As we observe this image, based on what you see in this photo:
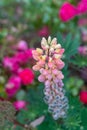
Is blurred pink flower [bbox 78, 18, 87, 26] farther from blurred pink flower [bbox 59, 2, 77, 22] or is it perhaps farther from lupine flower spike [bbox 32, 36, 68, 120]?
lupine flower spike [bbox 32, 36, 68, 120]

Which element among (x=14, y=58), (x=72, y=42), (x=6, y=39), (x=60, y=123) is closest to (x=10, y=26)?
(x=6, y=39)

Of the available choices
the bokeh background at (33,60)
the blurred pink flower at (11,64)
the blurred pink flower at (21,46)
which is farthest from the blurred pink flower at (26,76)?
the blurred pink flower at (21,46)

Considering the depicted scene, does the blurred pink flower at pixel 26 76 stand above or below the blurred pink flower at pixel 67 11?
below

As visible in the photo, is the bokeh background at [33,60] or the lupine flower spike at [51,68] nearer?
the lupine flower spike at [51,68]

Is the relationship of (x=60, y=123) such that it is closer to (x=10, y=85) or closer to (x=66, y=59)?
(x=66, y=59)

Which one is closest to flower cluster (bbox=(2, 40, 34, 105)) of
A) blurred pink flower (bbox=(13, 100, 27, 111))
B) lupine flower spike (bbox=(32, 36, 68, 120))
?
blurred pink flower (bbox=(13, 100, 27, 111))

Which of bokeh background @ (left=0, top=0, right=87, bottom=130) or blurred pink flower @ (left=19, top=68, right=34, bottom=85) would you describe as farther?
blurred pink flower @ (left=19, top=68, right=34, bottom=85)

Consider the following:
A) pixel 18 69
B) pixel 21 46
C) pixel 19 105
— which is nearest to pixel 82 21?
pixel 21 46

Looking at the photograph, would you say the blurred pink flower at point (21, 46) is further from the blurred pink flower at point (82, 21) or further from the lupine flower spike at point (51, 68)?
the lupine flower spike at point (51, 68)
